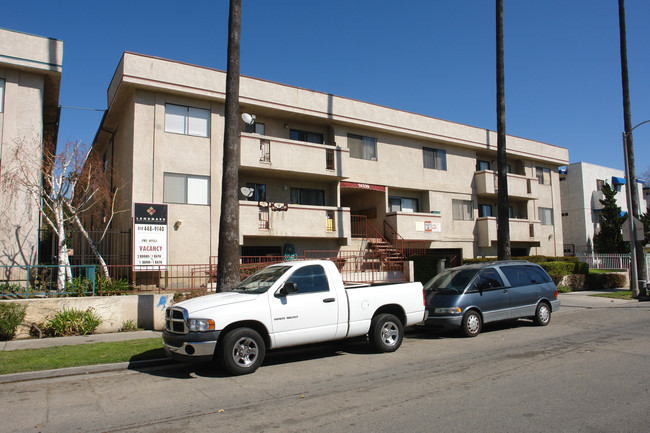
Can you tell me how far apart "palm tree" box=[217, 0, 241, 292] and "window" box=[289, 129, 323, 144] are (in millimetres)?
9227

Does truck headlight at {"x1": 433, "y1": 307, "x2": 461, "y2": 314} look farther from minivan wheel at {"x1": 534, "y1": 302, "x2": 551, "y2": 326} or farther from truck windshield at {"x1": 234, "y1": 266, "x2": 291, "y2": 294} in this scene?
truck windshield at {"x1": 234, "y1": 266, "x2": 291, "y2": 294}

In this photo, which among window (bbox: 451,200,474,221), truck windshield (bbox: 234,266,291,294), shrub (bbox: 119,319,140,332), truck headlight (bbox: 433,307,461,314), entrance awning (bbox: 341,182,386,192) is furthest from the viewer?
window (bbox: 451,200,474,221)

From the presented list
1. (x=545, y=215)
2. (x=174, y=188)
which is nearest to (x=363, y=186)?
(x=174, y=188)

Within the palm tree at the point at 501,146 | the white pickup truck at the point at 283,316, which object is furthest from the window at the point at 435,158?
the white pickup truck at the point at 283,316

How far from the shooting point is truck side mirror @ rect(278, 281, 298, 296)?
7.97 m

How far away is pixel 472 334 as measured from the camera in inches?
427

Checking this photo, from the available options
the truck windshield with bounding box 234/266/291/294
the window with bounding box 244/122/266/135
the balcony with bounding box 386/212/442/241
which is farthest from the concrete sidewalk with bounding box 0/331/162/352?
the balcony with bounding box 386/212/442/241

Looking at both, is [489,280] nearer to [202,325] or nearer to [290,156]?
[202,325]

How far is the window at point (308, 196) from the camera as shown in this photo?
21103 millimetres

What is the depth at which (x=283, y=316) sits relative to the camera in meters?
7.96

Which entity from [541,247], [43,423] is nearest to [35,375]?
[43,423]

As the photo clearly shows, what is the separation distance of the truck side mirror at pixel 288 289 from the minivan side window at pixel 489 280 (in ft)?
17.9

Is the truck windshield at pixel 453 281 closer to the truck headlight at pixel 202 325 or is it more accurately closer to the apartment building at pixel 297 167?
the truck headlight at pixel 202 325

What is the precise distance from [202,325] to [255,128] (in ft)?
45.7
